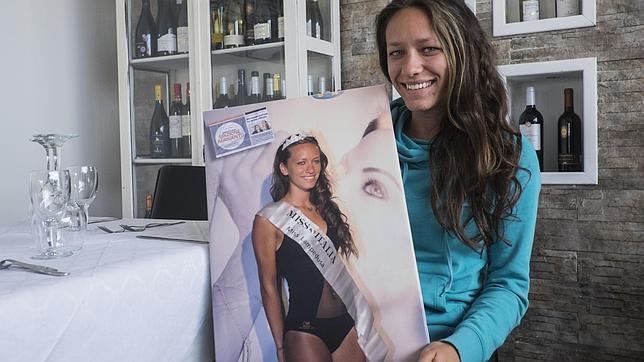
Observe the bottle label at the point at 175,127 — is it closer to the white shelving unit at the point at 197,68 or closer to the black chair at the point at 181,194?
the white shelving unit at the point at 197,68

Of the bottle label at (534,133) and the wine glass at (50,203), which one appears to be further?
the bottle label at (534,133)

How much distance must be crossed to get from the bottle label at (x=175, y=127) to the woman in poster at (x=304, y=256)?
1490 mm

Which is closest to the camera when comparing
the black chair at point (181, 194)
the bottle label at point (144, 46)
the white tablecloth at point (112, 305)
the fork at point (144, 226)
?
the white tablecloth at point (112, 305)

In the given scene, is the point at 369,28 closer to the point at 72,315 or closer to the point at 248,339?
the point at 248,339

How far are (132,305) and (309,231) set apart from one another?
25 centimetres

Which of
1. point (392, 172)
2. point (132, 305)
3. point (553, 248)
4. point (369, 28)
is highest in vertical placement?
point (369, 28)

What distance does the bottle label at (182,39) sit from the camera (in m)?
2.22

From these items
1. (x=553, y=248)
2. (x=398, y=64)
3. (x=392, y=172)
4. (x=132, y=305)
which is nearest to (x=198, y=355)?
(x=132, y=305)

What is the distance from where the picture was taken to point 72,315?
685mm

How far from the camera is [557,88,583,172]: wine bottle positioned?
1770 mm

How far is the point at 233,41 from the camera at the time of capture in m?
2.14

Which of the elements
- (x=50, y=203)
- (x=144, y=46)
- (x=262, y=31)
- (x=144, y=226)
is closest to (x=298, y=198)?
(x=50, y=203)

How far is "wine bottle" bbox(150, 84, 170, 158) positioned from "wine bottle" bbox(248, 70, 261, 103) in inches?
16.6

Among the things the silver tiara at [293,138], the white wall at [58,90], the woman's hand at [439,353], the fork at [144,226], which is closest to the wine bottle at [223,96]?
the white wall at [58,90]
